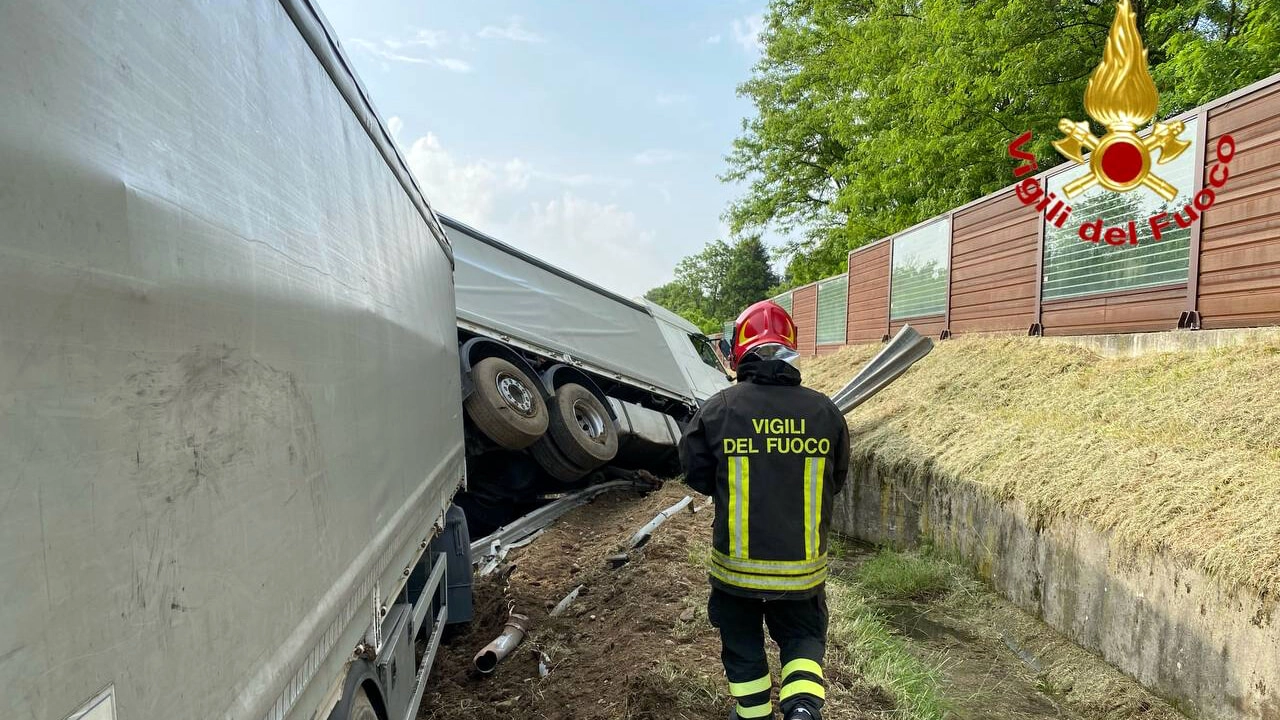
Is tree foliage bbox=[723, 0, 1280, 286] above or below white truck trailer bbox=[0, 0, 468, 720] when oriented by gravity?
above

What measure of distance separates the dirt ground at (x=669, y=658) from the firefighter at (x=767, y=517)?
61cm

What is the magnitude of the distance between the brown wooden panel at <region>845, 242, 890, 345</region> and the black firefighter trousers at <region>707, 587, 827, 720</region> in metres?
10.9

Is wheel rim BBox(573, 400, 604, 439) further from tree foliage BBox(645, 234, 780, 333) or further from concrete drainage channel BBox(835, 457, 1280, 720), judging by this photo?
tree foliage BBox(645, 234, 780, 333)

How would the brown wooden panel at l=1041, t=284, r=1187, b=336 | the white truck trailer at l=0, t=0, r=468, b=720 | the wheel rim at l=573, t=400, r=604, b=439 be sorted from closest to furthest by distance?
the white truck trailer at l=0, t=0, r=468, b=720, the brown wooden panel at l=1041, t=284, r=1187, b=336, the wheel rim at l=573, t=400, r=604, b=439

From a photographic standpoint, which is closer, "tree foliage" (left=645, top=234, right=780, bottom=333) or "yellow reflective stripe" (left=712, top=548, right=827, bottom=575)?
"yellow reflective stripe" (left=712, top=548, right=827, bottom=575)

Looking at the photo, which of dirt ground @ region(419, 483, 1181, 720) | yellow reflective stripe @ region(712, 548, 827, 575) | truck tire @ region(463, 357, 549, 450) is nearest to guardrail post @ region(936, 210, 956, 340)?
dirt ground @ region(419, 483, 1181, 720)

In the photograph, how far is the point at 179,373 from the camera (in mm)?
1068

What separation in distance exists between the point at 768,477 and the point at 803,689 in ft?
2.61

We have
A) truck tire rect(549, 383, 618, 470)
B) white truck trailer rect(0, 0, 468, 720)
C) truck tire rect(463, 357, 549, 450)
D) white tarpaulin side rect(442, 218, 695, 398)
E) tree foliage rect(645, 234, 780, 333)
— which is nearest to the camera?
white truck trailer rect(0, 0, 468, 720)

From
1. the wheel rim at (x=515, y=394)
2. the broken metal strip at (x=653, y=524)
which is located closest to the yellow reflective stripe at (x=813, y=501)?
the broken metal strip at (x=653, y=524)

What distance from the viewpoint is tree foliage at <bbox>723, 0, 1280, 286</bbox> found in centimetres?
1021

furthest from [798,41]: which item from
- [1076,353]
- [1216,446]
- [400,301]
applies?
[400,301]

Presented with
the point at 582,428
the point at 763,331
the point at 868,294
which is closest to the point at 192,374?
the point at 763,331

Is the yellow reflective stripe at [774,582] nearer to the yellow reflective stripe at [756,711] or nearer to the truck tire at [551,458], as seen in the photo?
the yellow reflective stripe at [756,711]
